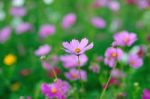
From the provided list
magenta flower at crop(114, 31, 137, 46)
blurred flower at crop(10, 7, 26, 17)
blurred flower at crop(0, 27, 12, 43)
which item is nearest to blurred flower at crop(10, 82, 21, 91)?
blurred flower at crop(0, 27, 12, 43)

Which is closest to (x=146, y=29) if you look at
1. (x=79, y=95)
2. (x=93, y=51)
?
(x=93, y=51)

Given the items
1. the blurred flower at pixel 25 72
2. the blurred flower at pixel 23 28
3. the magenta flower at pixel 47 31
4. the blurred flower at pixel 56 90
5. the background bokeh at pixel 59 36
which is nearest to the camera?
the blurred flower at pixel 56 90

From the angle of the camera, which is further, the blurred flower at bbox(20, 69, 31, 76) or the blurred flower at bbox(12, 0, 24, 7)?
the blurred flower at bbox(12, 0, 24, 7)

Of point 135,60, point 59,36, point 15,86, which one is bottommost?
point 15,86

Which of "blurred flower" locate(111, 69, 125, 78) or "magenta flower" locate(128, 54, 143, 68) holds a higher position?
"magenta flower" locate(128, 54, 143, 68)

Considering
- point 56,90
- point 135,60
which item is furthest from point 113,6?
point 56,90

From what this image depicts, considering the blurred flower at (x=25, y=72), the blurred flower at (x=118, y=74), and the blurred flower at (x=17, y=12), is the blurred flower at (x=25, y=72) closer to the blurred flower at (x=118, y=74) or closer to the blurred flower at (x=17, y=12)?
the blurred flower at (x=118, y=74)

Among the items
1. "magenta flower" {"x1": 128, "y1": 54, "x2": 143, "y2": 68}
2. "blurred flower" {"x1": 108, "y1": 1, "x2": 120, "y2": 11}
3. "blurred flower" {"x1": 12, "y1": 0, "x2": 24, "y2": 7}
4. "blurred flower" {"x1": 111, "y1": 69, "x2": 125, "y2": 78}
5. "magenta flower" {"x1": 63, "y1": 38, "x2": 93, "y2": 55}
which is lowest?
"blurred flower" {"x1": 111, "y1": 69, "x2": 125, "y2": 78}

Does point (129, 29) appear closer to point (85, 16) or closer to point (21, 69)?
point (85, 16)

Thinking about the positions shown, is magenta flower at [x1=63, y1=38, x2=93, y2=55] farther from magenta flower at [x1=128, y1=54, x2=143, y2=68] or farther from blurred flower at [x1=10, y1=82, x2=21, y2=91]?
blurred flower at [x1=10, y1=82, x2=21, y2=91]

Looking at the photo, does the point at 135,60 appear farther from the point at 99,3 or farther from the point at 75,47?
the point at 99,3

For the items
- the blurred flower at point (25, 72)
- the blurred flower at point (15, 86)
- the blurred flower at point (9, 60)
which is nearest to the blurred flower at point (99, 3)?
the blurred flower at point (9, 60)
